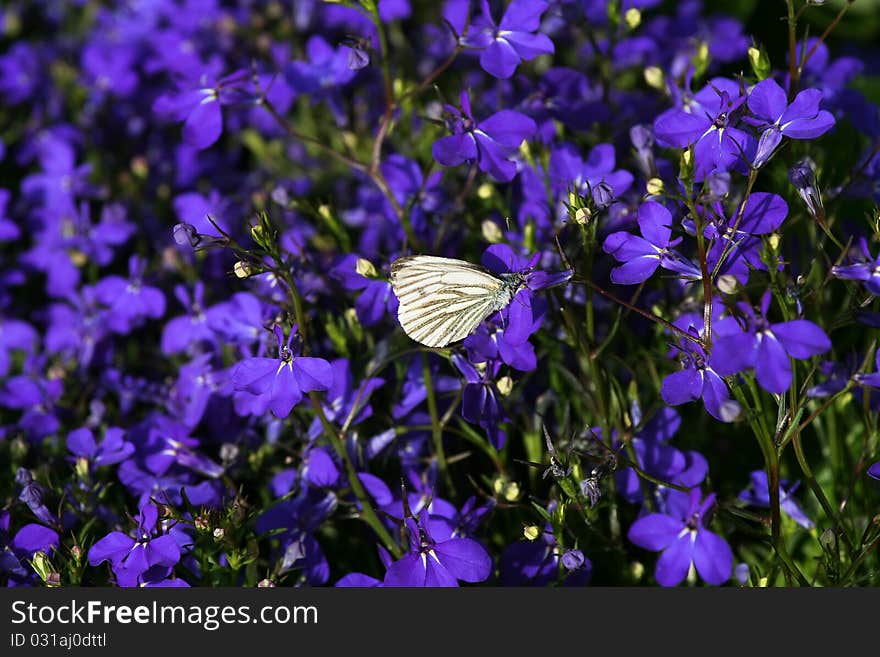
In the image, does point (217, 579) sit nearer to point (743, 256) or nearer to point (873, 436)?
point (743, 256)

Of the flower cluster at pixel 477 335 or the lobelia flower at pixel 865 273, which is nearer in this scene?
the lobelia flower at pixel 865 273

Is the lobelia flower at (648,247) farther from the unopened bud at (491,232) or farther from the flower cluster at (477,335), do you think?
the unopened bud at (491,232)

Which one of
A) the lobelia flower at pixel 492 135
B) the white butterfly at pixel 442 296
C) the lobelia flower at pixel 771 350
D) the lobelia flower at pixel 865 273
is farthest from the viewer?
the lobelia flower at pixel 492 135

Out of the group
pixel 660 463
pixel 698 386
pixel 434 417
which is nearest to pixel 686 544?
pixel 660 463

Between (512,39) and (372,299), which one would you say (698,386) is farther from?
(512,39)

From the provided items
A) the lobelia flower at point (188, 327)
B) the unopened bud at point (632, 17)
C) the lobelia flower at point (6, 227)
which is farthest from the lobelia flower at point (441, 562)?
the lobelia flower at point (6, 227)

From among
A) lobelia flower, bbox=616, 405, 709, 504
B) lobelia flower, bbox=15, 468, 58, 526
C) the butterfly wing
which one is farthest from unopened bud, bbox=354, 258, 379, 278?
lobelia flower, bbox=15, 468, 58, 526

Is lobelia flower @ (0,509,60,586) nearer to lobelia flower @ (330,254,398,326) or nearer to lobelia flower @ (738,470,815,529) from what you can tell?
lobelia flower @ (330,254,398,326)
